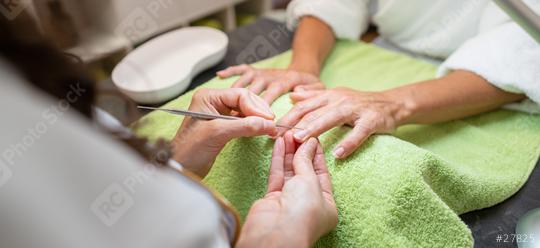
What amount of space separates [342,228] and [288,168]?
11 cm

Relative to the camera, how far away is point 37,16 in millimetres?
410

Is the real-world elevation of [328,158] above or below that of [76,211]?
below

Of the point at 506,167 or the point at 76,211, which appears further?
the point at 506,167

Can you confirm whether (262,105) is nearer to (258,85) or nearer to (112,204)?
(258,85)

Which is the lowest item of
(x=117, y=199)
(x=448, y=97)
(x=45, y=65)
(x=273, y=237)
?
(x=448, y=97)

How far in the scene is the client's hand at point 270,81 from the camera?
0.66 metres

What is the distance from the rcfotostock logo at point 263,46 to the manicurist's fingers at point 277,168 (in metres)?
0.39

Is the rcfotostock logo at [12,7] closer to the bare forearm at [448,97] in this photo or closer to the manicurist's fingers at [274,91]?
the manicurist's fingers at [274,91]

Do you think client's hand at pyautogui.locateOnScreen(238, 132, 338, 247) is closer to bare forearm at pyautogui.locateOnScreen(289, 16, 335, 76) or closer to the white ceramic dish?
the white ceramic dish

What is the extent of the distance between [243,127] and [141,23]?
24cm

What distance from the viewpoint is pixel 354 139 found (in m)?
0.57

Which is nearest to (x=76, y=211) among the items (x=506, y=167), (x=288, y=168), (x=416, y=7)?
(x=288, y=168)

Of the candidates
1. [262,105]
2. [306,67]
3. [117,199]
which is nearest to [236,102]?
[262,105]

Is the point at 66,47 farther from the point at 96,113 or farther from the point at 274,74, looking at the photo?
the point at 274,74
